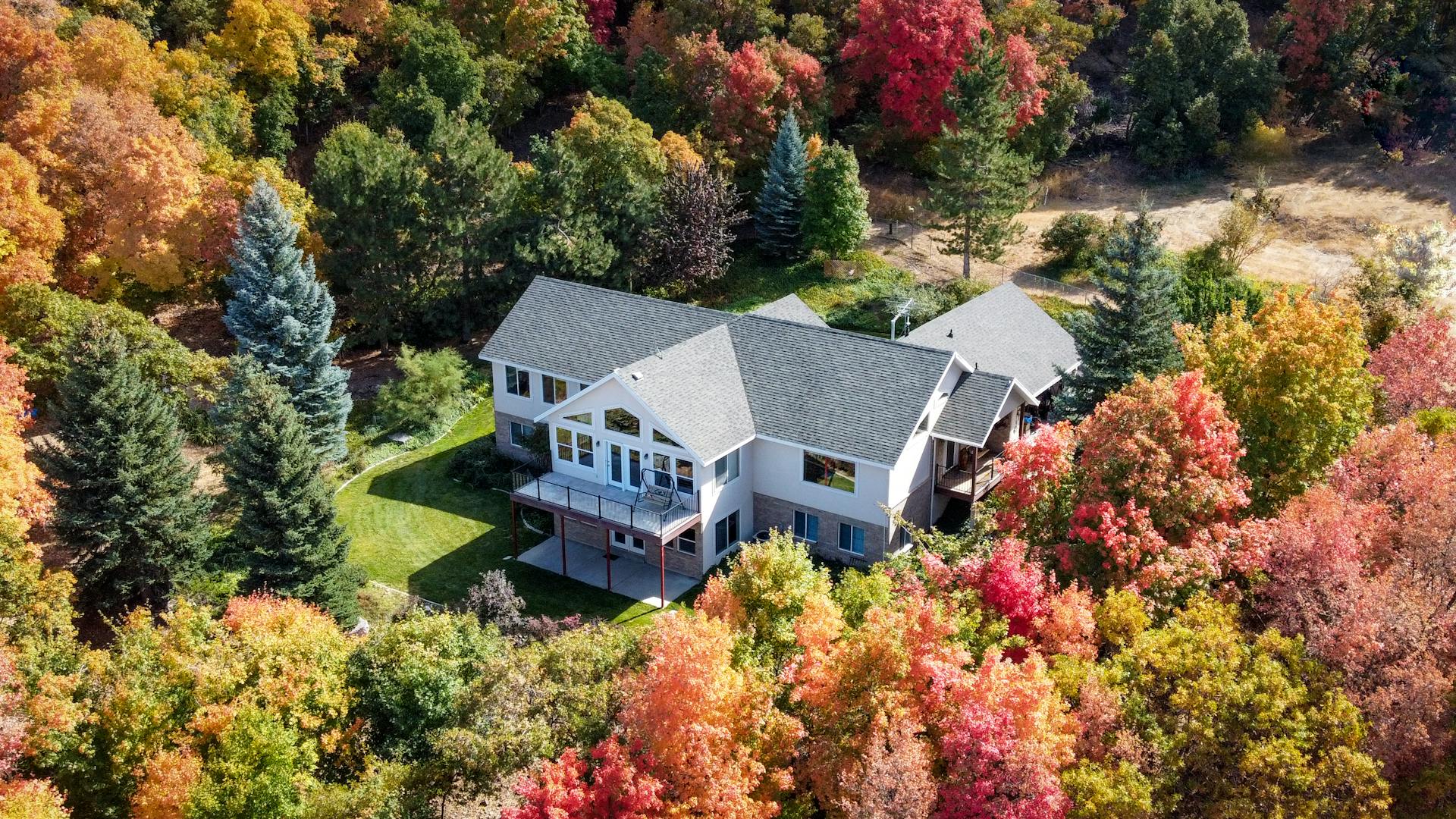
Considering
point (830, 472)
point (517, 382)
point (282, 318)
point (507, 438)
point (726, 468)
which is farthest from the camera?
point (507, 438)

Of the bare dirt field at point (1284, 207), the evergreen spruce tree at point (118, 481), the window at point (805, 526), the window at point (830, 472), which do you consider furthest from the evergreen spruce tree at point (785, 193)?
the evergreen spruce tree at point (118, 481)

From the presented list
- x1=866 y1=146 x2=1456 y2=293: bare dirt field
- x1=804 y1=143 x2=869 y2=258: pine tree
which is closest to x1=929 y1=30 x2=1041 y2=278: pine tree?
x1=866 y1=146 x2=1456 y2=293: bare dirt field

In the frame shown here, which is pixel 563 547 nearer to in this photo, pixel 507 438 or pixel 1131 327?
pixel 507 438

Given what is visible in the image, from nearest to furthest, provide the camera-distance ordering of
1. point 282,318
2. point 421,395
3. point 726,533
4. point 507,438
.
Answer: point 726,533 → point 282,318 → point 507,438 → point 421,395

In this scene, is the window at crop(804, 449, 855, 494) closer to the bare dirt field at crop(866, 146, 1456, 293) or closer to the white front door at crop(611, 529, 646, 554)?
the white front door at crop(611, 529, 646, 554)

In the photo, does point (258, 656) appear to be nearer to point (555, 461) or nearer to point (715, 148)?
point (555, 461)

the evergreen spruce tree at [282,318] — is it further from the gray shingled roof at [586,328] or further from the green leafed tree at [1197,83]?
the green leafed tree at [1197,83]

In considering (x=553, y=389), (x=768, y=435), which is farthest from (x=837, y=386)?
(x=553, y=389)
